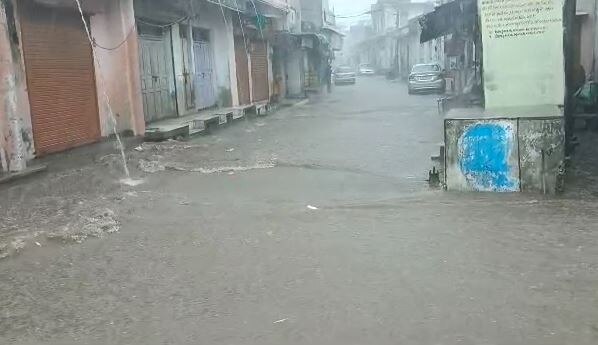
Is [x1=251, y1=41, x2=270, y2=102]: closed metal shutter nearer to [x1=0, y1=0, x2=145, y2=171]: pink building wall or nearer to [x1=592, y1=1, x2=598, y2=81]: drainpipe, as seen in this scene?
[x1=0, y1=0, x2=145, y2=171]: pink building wall

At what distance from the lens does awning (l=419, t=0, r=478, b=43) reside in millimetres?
14206

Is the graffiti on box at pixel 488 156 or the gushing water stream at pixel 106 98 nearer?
the graffiti on box at pixel 488 156

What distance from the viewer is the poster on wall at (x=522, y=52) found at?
24.7 ft

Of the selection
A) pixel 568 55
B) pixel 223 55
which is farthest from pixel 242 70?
pixel 568 55

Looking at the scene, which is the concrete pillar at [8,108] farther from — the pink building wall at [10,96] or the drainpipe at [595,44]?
the drainpipe at [595,44]

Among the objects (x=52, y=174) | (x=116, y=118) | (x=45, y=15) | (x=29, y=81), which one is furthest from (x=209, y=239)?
(x=116, y=118)

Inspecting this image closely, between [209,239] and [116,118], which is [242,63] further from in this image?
[209,239]

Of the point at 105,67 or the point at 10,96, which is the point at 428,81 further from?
the point at 10,96

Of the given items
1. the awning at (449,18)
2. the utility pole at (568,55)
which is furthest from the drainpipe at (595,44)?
the utility pole at (568,55)

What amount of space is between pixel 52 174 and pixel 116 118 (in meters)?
3.86

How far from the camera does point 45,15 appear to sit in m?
10.3

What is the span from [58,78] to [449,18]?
31.0 feet

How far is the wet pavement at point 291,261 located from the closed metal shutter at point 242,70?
512 inches

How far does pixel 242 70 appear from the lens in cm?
2238
